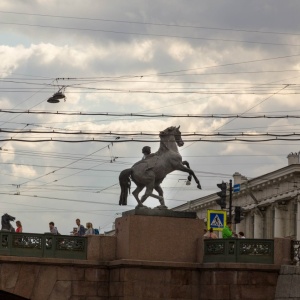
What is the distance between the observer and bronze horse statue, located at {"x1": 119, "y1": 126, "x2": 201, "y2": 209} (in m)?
33.2

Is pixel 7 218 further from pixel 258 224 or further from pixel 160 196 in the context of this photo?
pixel 258 224

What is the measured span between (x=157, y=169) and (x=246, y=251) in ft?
10.8

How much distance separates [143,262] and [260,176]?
5251 cm

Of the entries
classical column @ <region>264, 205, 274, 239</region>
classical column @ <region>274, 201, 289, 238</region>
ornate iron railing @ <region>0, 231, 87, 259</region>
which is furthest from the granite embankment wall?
classical column @ <region>264, 205, 274, 239</region>

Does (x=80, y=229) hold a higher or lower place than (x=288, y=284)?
higher

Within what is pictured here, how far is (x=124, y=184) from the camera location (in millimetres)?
33438

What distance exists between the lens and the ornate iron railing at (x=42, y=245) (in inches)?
1284

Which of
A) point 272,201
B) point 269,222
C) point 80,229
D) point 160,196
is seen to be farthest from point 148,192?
point 269,222

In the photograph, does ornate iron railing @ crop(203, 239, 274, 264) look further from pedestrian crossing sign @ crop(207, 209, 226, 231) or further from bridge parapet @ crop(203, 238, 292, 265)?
pedestrian crossing sign @ crop(207, 209, 226, 231)

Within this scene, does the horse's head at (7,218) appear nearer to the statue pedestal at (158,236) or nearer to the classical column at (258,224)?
the statue pedestal at (158,236)

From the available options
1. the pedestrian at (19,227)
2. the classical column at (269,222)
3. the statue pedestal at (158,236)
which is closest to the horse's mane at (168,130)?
the statue pedestal at (158,236)

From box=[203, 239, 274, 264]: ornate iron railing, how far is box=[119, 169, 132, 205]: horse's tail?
288 cm

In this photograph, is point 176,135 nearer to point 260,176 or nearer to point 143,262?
point 143,262

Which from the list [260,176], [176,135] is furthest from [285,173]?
[176,135]
